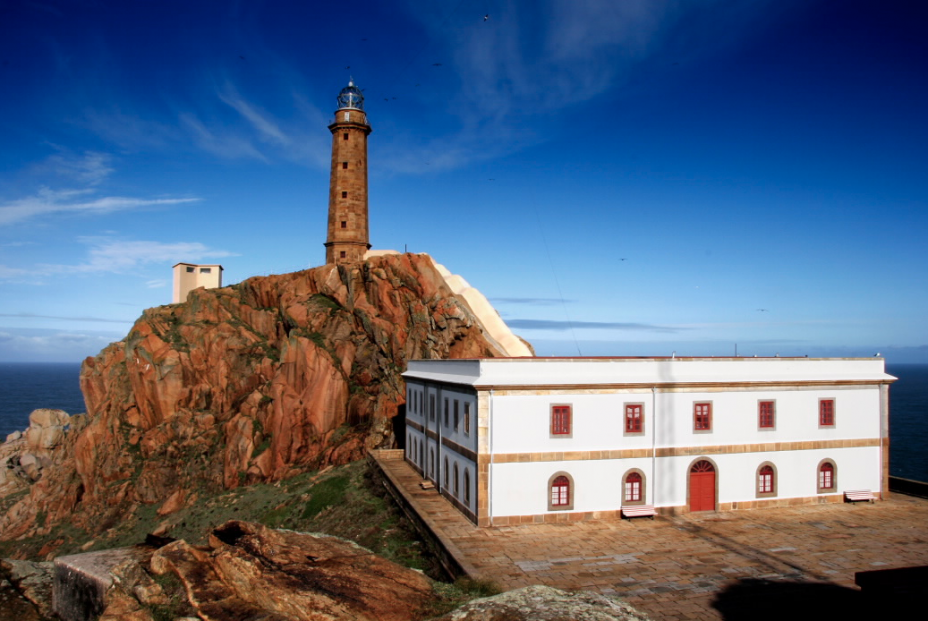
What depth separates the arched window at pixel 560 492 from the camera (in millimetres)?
25609

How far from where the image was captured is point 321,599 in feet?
42.4

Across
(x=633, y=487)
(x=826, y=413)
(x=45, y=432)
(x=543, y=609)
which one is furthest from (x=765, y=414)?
(x=45, y=432)

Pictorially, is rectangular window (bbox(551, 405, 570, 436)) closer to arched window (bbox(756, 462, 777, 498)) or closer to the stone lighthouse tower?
arched window (bbox(756, 462, 777, 498))

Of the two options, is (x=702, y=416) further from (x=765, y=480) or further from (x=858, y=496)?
(x=858, y=496)

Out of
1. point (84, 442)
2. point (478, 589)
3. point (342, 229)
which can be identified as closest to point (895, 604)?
point (478, 589)

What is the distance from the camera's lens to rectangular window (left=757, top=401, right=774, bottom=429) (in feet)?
91.9

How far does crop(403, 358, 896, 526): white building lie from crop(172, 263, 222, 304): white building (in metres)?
36.6

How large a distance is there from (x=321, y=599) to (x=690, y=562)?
43.2 ft

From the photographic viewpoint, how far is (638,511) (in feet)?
85.2

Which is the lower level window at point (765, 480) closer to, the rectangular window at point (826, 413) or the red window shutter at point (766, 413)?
the red window shutter at point (766, 413)

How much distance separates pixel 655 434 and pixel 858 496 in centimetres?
1039

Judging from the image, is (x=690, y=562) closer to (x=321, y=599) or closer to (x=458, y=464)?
(x=458, y=464)

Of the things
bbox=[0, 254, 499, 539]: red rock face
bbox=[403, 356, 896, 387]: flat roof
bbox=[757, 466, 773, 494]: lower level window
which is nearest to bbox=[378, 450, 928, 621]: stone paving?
bbox=[757, 466, 773, 494]: lower level window

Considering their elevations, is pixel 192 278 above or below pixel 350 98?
below
